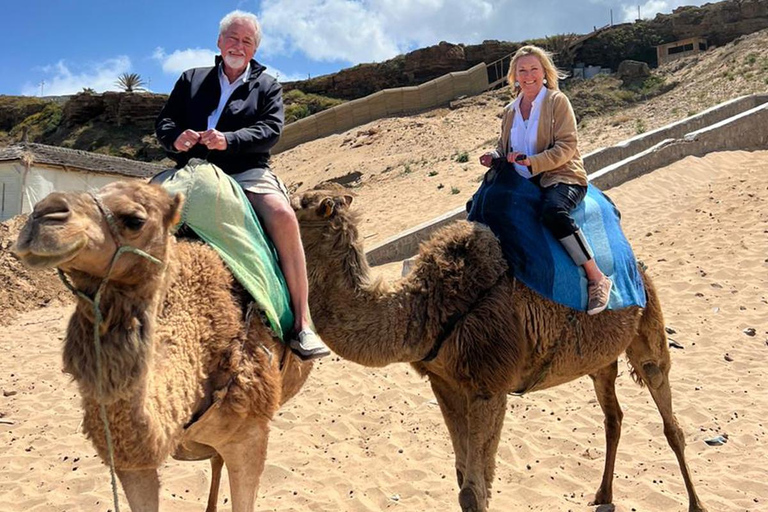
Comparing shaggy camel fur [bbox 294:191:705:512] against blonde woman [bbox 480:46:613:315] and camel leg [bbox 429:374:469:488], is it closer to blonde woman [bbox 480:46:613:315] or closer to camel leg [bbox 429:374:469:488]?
camel leg [bbox 429:374:469:488]

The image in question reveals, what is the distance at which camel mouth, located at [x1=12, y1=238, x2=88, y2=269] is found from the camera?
1.93 m

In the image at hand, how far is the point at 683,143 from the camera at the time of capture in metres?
14.7

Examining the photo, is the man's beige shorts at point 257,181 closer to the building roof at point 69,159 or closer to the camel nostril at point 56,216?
the camel nostril at point 56,216

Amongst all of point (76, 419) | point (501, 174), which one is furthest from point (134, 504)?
point (76, 419)

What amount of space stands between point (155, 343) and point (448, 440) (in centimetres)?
407

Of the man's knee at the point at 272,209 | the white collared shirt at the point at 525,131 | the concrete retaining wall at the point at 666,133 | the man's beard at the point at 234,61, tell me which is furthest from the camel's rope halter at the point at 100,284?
the concrete retaining wall at the point at 666,133

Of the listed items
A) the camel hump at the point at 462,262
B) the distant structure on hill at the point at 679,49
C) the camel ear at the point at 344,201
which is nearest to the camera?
the camel ear at the point at 344,201

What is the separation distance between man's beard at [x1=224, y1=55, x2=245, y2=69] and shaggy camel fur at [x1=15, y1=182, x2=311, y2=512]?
112cm

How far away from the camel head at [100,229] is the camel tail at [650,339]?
12.6 ft

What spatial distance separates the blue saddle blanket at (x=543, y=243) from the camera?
4172mm

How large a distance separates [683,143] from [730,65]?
12618 millimetres

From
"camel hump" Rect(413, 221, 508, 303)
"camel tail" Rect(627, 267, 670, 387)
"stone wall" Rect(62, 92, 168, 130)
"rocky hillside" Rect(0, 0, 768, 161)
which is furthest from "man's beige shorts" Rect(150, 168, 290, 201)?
"stone wall" Rect(62, 92, 168, 130)

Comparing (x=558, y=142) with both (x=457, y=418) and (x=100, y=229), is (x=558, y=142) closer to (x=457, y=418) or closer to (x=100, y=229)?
(x=457, y=418)

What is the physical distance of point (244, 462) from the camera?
303cm
